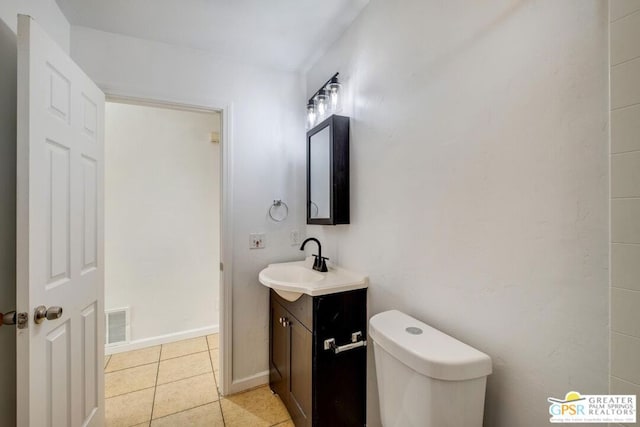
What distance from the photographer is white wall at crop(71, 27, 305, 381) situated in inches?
69.7

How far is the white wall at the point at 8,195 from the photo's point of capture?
1.09m

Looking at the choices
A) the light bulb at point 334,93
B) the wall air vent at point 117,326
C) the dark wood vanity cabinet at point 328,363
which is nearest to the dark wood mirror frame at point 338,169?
the light bulb at point 334,93

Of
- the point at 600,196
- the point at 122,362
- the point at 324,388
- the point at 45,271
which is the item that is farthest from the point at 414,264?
the point at 122,362

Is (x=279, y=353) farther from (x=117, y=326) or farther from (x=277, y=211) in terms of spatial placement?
(x=117, y=326)

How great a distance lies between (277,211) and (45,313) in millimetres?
1379

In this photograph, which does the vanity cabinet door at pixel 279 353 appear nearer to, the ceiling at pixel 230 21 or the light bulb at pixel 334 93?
the light bulb at pixel 334 93

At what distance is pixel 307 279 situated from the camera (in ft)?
5.92

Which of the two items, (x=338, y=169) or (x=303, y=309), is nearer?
(x=303, y=309)

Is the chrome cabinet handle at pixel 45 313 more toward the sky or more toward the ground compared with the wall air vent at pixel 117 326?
more toward the sky

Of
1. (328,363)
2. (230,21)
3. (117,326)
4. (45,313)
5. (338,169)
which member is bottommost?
(117,326)

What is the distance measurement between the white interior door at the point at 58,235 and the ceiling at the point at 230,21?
484 millimetres

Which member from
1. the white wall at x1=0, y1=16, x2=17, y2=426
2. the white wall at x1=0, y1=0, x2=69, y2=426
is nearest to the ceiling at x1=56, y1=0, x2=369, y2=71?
the white wall at x1=0, y1=0, x2=69, y2=426

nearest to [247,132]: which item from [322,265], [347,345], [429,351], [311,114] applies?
[311,114]

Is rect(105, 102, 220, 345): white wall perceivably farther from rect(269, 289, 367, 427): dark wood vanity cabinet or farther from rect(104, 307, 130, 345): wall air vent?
rect(269, 289, 367, 427): dark wood vanity cabinet
